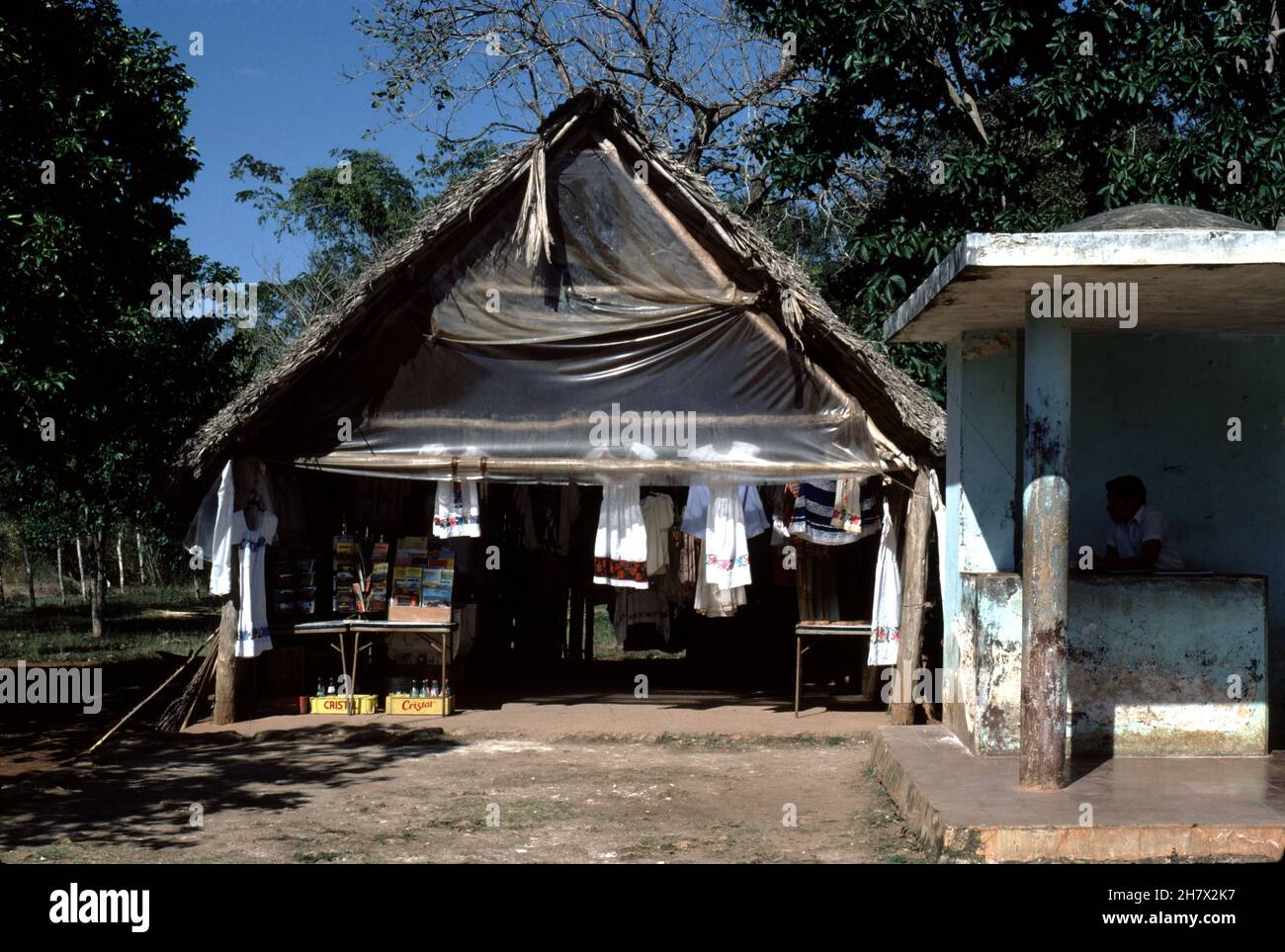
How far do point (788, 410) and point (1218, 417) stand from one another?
3359mm

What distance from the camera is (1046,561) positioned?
21.7ft

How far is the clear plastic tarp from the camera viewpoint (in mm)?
10500

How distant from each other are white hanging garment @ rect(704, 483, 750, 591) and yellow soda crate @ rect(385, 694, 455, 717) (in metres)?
2.46

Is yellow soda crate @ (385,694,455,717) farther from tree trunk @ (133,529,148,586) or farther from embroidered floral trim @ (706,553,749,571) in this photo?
tree trunk @ (133,529,148,586)

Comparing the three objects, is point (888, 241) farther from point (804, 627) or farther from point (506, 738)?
point (506, 738)

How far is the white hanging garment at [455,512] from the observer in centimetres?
1088

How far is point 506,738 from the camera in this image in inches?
411

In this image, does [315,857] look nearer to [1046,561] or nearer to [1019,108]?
[1046,561]

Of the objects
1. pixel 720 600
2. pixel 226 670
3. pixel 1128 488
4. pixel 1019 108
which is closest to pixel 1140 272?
pixel 1128 488

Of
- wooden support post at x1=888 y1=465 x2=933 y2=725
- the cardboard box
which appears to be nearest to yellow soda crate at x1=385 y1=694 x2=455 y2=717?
the cardboard box

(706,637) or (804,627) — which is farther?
(706,637)

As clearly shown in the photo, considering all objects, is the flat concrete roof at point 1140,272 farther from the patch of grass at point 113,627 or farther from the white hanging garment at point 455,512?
the patch of grass at point 113,627

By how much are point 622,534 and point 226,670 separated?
342cm

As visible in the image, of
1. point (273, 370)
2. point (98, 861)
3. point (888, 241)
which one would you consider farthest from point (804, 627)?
point (98, 861)
